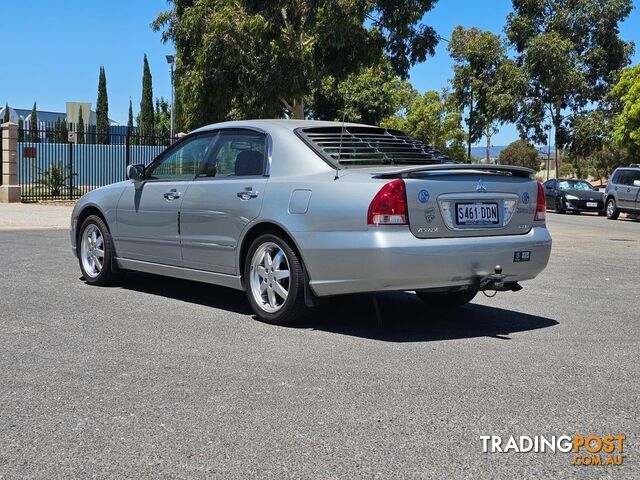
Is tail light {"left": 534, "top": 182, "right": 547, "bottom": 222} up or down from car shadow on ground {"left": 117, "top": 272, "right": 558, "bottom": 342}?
up

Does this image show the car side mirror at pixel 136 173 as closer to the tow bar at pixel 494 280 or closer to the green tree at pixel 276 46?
the tow bar at pixel 494 280

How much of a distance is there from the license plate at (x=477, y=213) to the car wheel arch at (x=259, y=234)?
1214mm

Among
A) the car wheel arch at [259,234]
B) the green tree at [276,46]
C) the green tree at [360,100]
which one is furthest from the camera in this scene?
the green tree at [360,100]

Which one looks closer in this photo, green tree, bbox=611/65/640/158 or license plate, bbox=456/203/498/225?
license plate, bbox=456/203/498/225

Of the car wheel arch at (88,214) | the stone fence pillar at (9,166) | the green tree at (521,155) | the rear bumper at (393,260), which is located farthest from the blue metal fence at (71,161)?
the green tree at (521,155)

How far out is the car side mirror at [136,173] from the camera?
24.8 ft

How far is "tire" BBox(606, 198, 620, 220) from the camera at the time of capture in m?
27.1

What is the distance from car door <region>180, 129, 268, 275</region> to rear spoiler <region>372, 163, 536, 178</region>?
1.16 metres

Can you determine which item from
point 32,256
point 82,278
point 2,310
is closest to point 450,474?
point 2,310

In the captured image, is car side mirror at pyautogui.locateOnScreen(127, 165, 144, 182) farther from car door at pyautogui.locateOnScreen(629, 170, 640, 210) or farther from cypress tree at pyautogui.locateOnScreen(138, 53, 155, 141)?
cypress tree at pyautogui.locateOnScreen(138, 53, 155, 141)

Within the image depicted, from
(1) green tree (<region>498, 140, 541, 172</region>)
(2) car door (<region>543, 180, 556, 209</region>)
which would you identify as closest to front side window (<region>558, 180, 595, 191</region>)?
(2) car door (<region>543, 180, 556, 209</region>)

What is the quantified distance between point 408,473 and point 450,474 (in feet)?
0.56

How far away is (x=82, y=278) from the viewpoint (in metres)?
8.48

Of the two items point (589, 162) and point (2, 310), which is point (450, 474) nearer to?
point (2, 310)
